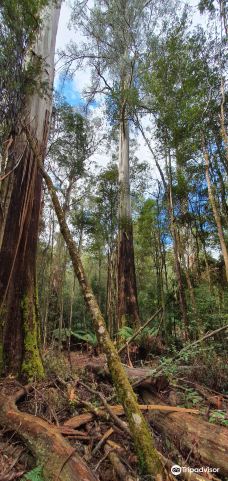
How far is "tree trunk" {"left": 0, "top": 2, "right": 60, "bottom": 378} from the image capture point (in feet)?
12.5

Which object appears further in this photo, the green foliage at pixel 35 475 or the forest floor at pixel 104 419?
the forest floor at pixel 104 419

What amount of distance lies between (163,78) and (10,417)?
7522 mm

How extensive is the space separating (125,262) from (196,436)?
616 cm

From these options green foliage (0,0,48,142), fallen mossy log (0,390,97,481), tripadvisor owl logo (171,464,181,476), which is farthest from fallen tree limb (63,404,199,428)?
green foliage (0,0,48,142)

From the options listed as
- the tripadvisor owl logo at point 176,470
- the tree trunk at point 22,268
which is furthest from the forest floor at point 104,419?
the tree trunk at point 22,268

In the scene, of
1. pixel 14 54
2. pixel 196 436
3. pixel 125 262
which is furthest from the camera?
pixel 125 262

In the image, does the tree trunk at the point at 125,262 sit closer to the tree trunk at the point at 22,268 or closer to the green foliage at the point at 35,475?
the tree trunk at the point at 22,268

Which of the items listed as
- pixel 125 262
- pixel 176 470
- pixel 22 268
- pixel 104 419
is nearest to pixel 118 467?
pixel 176 470

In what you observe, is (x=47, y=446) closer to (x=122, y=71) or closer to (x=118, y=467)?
(x=118, y=467)

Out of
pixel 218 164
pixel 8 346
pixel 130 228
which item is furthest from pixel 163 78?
pixel 8 346

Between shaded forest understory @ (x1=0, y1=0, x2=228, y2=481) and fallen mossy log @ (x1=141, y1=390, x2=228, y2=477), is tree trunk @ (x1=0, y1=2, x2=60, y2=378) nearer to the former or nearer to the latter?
shaded forest understory @ (x1=0, y1=0, x2=228, y2=481)

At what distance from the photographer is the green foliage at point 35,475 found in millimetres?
1993

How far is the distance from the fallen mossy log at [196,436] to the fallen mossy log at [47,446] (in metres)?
0.99

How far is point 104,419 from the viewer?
2852 mm
